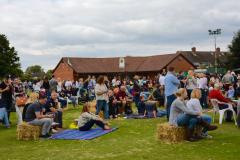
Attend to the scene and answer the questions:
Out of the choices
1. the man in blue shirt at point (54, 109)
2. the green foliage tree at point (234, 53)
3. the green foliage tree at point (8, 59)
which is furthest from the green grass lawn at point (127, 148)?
the green foliage tree at point (8, 59)

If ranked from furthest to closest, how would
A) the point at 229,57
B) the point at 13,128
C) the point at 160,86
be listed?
the point at 229,57
the point at 160,86
the point at 13,128

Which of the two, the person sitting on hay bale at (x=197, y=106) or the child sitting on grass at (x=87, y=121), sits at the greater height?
the person sitting on hay bale at (x=197, y=106)

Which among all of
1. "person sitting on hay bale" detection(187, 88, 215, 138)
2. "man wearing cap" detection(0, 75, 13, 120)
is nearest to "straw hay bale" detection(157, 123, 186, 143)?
"person sitting on hay bale" detection(187, 88, 215, 138)

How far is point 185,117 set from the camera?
35.7 ft

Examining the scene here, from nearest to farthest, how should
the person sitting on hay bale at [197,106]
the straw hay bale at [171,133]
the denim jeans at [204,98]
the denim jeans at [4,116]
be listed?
the straw hay bale at [171,133] → the person sitting on hay bale at [197,106] → the denim jeans at [4,116] → the denim jeans at [204,98]

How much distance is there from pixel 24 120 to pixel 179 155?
5514 millimetres

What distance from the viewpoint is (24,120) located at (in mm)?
12797

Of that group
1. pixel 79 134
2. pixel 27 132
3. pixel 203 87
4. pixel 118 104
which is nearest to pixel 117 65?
pixel 203 87

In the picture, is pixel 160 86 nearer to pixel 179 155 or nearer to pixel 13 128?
pixel 13 128

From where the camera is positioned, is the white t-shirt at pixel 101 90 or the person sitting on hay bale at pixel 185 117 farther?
the white t-shirt at pixel 101 90

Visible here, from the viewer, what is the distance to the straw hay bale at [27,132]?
12.2 metres

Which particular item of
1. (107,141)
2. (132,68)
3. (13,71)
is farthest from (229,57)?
(107,141)

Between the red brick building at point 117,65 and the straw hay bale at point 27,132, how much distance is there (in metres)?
55.5

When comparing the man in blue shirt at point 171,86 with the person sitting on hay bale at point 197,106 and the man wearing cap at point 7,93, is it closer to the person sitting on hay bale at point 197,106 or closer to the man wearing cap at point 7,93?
the person sitting on hay bale at point 197,106
